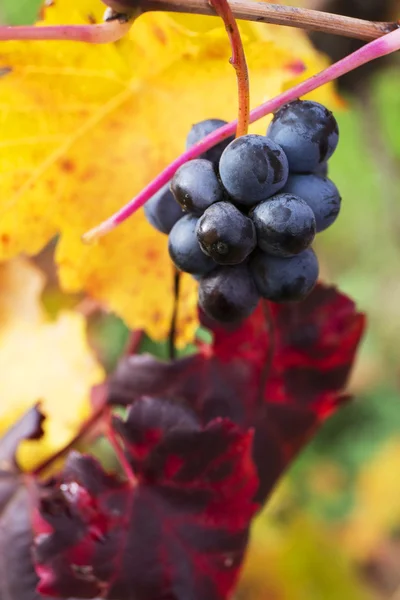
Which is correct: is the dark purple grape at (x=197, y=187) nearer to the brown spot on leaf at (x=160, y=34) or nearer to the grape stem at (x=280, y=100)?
the grape stem at (x=280, y=100)

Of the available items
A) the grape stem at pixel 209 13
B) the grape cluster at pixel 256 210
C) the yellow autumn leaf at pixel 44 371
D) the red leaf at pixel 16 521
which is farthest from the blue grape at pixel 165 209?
the yellow autumn leaf at pixel 44 371

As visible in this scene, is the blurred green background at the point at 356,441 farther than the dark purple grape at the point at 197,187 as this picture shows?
Yes

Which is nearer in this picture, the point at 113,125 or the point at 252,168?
the point at 252,168

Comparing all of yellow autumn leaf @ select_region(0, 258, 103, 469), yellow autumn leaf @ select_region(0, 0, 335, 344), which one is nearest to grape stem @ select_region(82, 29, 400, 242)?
yellow autumn leaf @ select_region(0, 0, 335, 344)

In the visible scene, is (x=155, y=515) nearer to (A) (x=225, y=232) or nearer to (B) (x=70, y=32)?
(A) (x=225, y=232)

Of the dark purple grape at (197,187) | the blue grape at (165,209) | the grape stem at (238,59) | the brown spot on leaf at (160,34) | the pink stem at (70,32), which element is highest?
the pink stem at (70,32)

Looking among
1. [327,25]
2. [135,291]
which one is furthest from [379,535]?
[327,25]

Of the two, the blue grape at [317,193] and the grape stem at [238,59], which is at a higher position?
the grape stem at [238,59]

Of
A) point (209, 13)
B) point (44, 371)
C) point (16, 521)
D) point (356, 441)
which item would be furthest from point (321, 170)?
point (356, 441)
